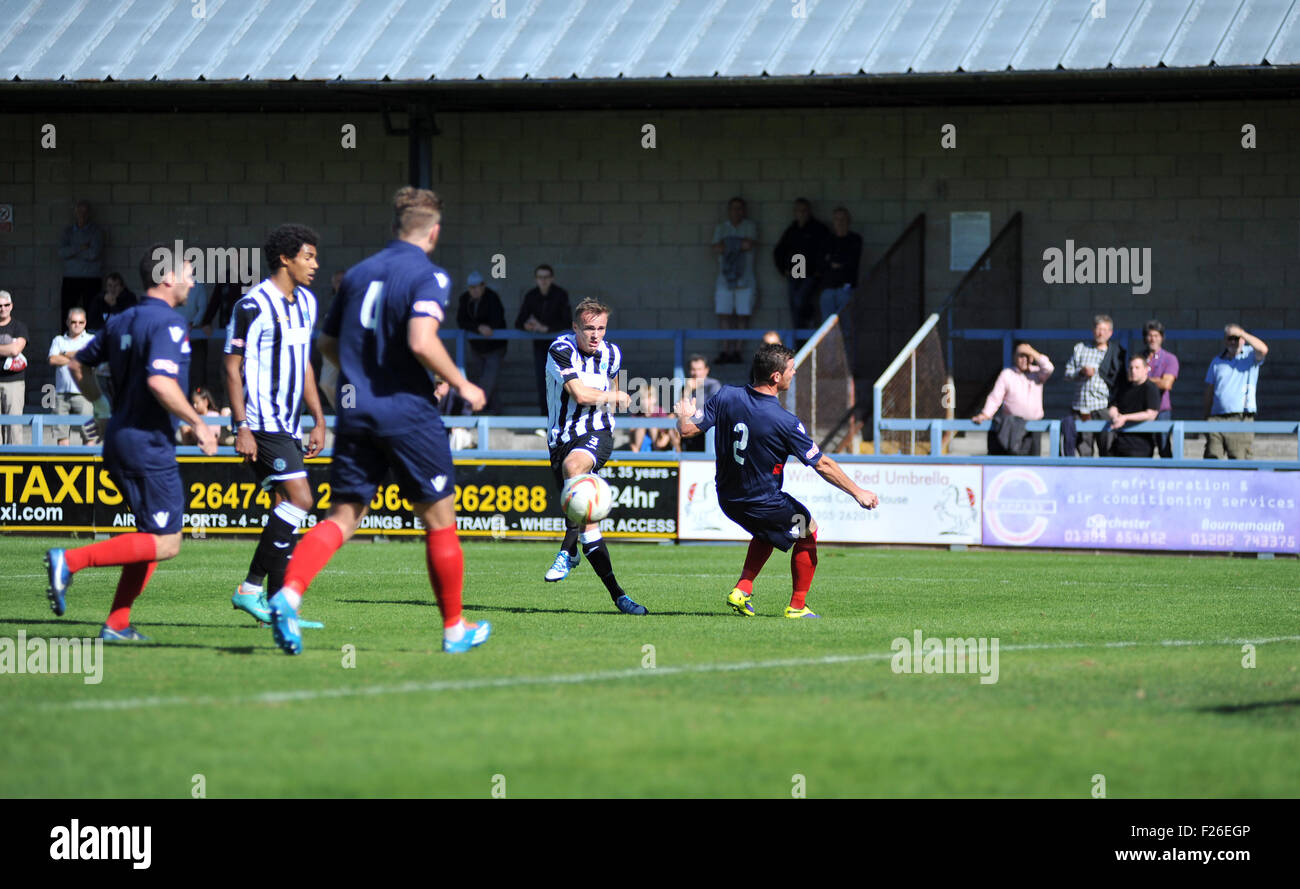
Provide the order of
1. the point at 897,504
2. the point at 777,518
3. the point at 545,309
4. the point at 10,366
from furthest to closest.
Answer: the point at 545,309, the point at 10,366, the point at 897,504, the point at 777,518

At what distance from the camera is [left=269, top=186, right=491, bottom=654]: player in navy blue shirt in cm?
775

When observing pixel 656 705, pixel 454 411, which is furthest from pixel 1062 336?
pixel 656 705

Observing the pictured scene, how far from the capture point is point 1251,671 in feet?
26.6

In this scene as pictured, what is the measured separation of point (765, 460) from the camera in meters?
10.6

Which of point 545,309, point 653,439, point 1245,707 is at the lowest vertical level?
point 1245,707

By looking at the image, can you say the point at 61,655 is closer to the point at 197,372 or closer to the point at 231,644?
the point at 231,644

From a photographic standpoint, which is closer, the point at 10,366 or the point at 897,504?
the point at 897,504

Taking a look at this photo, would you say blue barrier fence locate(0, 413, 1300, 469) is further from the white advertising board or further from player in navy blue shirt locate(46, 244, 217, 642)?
player in navy blue shirt locate(46, 244, 217, 642)

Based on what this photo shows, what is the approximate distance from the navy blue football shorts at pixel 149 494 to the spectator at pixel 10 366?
13.3 metres

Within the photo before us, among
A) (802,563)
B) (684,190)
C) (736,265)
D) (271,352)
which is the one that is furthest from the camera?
(684,190)

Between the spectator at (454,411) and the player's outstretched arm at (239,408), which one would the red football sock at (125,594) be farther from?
the spectator at (454,411)

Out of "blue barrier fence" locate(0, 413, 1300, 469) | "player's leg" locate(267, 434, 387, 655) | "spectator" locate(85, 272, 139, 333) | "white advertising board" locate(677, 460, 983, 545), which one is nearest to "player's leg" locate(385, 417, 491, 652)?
"player's leg" locate(267, 434, 387, 655)

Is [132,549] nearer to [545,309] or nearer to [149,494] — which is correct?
[149,494]

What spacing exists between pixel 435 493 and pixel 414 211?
140 cm
